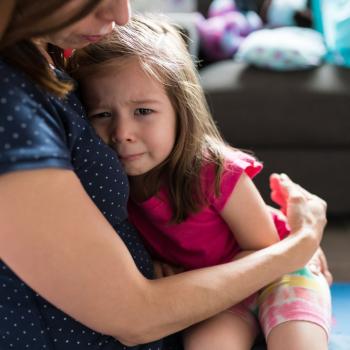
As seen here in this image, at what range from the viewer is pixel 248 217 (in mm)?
1000

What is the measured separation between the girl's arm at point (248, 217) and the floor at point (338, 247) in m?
0.69

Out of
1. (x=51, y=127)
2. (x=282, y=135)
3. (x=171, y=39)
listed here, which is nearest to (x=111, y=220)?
(x=51, y=127)

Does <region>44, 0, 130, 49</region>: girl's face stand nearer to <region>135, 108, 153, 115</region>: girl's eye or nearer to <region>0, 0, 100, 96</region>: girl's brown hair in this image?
<region>0, 0, 100, 96</region>: girl's brown hair

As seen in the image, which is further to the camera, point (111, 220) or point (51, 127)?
point (111, 220)

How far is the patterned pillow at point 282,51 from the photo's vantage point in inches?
69.9

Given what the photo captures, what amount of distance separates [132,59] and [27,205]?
0.40 meters

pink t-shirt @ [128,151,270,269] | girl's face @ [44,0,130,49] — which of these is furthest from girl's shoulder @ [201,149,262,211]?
girl's face @ [44,0,130,49]

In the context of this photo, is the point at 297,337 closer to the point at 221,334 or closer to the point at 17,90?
the point at 221,334

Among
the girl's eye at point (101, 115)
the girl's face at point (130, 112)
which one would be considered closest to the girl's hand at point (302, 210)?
the girl's face at point (130, 112)

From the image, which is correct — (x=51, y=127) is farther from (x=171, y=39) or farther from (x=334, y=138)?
(x=334, y=138)

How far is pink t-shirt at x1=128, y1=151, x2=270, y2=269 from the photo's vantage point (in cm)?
99

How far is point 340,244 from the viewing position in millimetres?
1767

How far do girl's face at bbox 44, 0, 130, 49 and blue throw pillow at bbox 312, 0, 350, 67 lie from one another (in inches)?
47.5

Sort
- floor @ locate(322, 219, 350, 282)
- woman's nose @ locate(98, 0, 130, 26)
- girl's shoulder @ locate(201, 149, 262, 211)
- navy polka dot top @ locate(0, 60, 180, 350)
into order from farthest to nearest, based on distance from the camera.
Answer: floor @ locate(322, 219, 350, 282) < girl's shoulder @ locate(201, 149, 262, 211) < woman's nose @ locate(98, 0, 130, 26) < navy polka dot top @ locate(0, 60, 180, 350)
